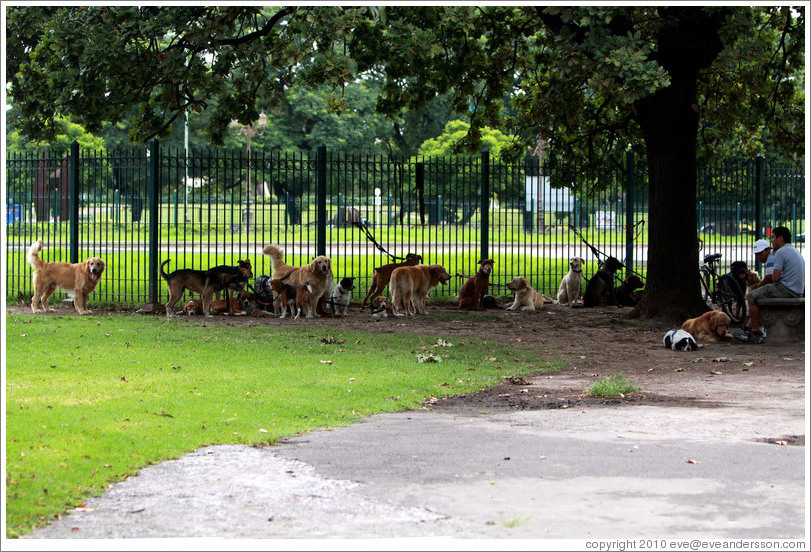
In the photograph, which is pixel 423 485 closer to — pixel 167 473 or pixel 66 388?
pixel 167 473

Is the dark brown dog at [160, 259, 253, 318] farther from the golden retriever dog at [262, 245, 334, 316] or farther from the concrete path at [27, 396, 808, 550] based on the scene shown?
the concrete path at [27, 396, 808, 550]

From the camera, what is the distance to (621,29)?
16719mm

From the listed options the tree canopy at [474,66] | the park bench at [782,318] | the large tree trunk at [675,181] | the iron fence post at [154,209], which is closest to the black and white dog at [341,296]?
the tree canopy at [474,66]

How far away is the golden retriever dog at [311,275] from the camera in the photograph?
1744 cm

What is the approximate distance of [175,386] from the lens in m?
10.7

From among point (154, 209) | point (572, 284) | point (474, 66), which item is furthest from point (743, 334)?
point (154, 209)

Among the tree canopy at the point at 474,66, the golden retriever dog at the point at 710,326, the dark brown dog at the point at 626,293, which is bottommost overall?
the golden retriever dog at the point at 710,326

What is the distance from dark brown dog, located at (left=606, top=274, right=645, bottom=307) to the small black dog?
0.08ft

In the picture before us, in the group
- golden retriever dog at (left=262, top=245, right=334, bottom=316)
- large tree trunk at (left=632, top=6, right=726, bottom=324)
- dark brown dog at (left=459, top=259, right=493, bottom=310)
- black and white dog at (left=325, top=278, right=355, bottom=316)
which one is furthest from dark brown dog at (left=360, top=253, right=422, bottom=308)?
large tree trunk at (left=632, top=6, right=726, bottom=324)

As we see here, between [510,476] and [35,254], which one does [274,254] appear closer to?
[35,254]

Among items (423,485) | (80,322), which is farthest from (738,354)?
(80,322)

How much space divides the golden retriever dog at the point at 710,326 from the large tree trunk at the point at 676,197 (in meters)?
1.86

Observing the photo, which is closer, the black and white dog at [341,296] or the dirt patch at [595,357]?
the dirt patch at [595,357]

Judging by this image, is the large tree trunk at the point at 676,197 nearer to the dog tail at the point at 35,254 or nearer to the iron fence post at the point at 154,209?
the iron fence post at the point at 154,209
